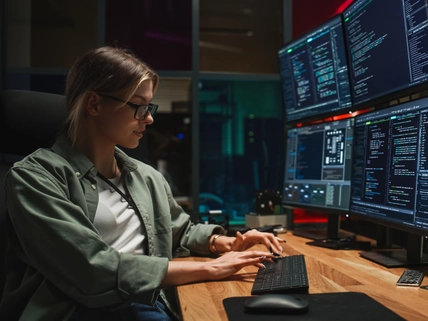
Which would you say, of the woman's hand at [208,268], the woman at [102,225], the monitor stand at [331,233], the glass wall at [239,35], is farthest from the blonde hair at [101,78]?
the glass wall at [239,35]

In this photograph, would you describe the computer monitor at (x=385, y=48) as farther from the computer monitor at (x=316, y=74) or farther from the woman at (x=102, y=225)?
the woman at (x=102, y=225)

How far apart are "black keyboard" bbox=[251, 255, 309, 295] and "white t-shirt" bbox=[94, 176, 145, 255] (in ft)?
1.32

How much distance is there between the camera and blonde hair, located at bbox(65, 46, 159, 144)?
1.31m

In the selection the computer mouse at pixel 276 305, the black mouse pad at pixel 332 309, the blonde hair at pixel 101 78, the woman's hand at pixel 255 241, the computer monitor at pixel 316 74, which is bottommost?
the black mouse pad at pixel 332 309

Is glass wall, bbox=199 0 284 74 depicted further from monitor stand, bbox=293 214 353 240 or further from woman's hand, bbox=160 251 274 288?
woman's hand, bbox=160 251 274 288

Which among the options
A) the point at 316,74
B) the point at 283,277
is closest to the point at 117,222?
the point at 283,277

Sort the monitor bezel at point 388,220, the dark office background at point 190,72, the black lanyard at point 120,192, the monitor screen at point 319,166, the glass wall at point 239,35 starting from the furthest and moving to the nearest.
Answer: the glass wall at point 239,35 < the dark office background at point 190,72 < the monitor screen at point 319,166 < the black lanyard at point 120,192 < the monitor bezel at point 388,220

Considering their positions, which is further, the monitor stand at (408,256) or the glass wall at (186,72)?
the glass wall at (186,72)

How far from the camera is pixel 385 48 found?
1.50 metres

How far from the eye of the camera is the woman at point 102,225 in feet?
3.48

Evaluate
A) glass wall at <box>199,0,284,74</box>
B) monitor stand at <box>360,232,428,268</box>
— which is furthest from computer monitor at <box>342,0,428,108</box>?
glass wall at <box>199,0,284,74</box>

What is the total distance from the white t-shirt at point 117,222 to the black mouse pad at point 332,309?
45 cm

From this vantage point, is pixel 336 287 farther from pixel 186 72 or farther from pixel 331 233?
pixel 186 72

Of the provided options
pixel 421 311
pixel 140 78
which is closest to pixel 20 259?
pixel 140 78
